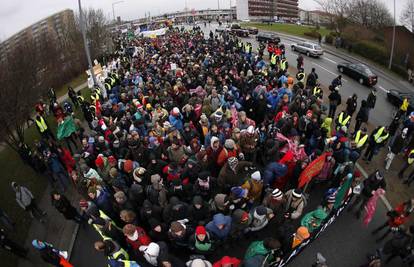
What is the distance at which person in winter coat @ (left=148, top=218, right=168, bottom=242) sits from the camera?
539 cm

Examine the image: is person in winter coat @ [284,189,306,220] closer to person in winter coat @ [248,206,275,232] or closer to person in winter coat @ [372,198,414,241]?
person in winter coat @ [248,206,275,232]

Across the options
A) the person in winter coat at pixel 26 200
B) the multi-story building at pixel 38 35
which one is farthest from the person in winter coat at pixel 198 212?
the multi-story building at pixel 38 35

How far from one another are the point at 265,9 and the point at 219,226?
337ft

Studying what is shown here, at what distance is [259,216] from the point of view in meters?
5.59

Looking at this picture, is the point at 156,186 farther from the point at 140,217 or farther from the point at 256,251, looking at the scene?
the point at 256,251

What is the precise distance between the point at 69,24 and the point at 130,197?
3676cm

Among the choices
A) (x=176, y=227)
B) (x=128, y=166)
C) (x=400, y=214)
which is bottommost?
(x=400, y=214)

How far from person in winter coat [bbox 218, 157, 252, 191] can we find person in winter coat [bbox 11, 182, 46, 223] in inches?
211

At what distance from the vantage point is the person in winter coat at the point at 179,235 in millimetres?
4957

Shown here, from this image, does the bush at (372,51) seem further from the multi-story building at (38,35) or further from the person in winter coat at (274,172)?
the multi-story building at (38,35)

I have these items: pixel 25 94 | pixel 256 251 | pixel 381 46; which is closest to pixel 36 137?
pixel 25 94

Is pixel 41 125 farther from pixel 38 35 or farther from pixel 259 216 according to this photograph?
pixel 38 35

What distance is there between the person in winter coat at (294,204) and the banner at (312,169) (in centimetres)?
92

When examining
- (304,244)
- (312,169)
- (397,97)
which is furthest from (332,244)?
(397,97)
